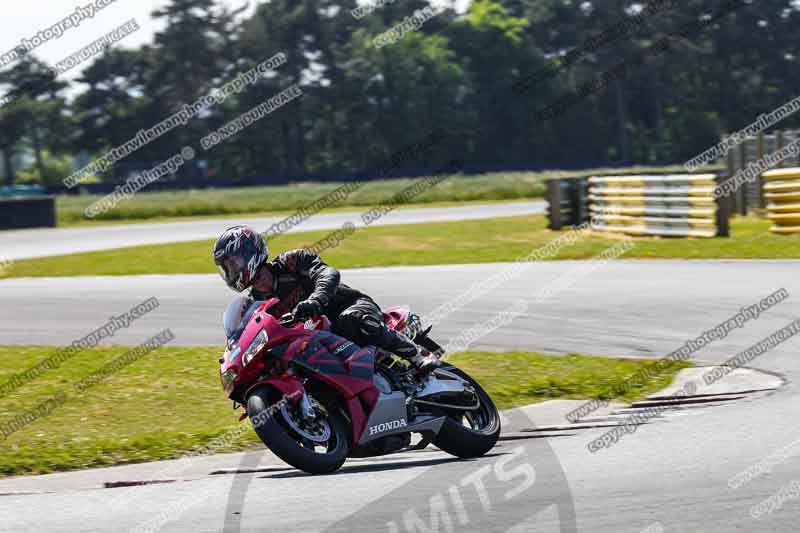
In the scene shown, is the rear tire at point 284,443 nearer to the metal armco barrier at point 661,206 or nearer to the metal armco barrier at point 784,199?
the metal armco barrier at point 661,206

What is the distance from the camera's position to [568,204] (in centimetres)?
3077

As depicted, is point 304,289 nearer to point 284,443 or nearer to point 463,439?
point 284,443

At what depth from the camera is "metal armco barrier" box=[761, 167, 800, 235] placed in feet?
80.1

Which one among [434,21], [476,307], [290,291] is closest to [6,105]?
[434,21]

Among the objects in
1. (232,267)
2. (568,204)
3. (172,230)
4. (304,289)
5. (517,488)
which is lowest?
(172,230)

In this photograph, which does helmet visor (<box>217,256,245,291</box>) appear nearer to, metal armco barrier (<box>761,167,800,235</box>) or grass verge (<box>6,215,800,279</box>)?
grass verge (<box>6,215,800,279</box>)

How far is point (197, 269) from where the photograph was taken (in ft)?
80.4

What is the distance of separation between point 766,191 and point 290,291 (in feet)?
62.9

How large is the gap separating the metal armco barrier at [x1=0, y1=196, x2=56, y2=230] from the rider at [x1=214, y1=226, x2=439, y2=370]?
114 feet

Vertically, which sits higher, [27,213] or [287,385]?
[287,385]

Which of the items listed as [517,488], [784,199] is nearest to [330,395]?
[517,488]

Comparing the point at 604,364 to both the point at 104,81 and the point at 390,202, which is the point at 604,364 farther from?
the point at 104,81

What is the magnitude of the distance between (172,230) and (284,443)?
30706mm

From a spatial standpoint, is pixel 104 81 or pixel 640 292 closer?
pixel 640 292
